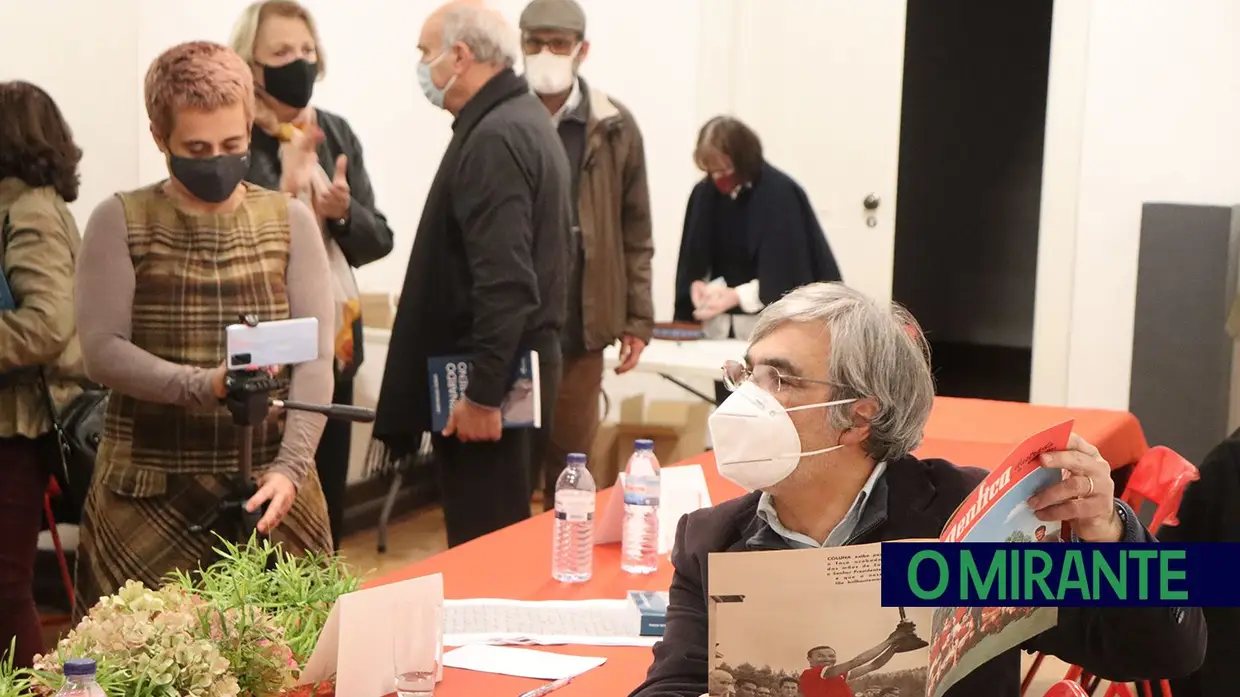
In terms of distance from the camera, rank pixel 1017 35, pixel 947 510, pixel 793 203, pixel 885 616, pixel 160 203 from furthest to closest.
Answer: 1. pixel 1017 35
2. pixel 793 203
3. pixel 160 203
4. pixel 947 510
5. pixel 885 616

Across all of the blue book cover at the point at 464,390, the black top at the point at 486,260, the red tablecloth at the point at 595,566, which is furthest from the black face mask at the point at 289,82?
the red tablecloth at the point at 595,566

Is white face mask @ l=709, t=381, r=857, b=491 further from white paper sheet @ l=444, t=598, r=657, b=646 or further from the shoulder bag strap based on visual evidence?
the shoulder bag strap

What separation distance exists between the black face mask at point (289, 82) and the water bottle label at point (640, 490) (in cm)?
157

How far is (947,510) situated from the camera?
1.64m

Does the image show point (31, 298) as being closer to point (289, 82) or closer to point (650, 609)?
point (289, 82)

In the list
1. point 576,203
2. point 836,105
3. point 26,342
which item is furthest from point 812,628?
point 836,105

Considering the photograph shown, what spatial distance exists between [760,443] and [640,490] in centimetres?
70

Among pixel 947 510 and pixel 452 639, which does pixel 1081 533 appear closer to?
pixel 947 510

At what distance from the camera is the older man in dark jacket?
2.88m

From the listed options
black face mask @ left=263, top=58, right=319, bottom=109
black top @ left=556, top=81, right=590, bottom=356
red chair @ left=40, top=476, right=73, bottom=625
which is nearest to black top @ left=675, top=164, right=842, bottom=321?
black top @ left=556, top=81, right=590, bottom=356

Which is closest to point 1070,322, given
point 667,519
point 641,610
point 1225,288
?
point 1225,288

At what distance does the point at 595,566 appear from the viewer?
231 cm

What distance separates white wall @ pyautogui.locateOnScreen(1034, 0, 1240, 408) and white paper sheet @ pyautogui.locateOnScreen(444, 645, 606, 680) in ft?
13.8

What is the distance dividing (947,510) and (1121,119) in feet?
14.5
